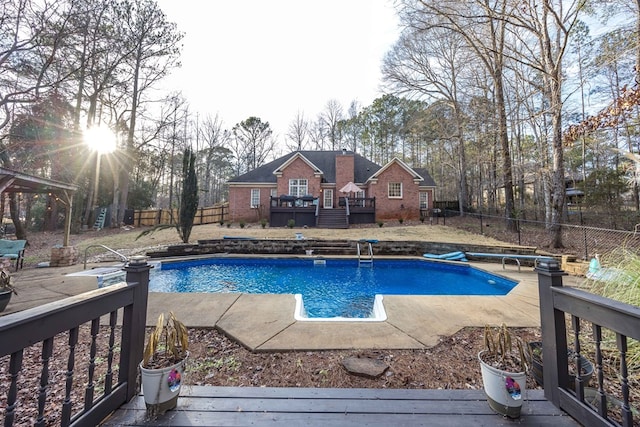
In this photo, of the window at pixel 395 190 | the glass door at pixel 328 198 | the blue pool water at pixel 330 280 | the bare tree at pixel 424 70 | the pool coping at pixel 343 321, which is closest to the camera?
the pool coping at pixel 343 321

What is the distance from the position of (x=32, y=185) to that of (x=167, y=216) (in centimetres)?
1466

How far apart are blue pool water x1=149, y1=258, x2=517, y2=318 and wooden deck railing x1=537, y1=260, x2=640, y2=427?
10.6 feet

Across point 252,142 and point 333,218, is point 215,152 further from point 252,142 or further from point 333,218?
point 333,218

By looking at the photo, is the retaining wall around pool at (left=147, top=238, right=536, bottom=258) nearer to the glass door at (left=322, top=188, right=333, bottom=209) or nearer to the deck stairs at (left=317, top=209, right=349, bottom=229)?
the deck stairs at (left=317, top=209, right=349, bottom=229)

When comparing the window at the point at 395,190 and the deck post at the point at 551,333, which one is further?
the window at the point at 395,190

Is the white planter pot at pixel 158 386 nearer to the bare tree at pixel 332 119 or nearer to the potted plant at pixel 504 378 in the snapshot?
the potted plant at pixel 504 378

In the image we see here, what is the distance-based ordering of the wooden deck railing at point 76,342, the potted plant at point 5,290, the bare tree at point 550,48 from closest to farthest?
the wooden deck railing at point 76,342 → the potted plant at point 5,290 → the bare tree at point 550,48

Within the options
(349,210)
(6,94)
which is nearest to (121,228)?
(6,94)

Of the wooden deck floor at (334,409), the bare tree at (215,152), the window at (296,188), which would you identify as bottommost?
the wooden deck floor at (334,409)

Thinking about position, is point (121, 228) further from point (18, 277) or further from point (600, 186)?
point (600, 186)

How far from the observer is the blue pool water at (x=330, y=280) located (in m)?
6.28

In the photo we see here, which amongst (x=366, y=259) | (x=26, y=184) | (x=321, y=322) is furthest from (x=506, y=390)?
(x=26, y=184)

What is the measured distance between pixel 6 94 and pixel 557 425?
1530 cm

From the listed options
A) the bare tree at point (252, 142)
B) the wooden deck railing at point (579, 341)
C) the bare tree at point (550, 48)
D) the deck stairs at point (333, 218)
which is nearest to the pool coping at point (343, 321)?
the wooden deck railing at point (579, 341)
